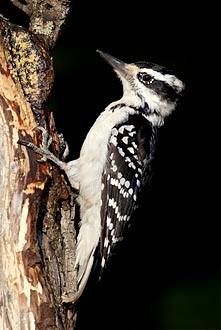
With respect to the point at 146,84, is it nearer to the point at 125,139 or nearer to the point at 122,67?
the point at 122,67

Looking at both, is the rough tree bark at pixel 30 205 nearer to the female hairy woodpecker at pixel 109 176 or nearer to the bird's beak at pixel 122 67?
the female hairy woodpecker at pixel 109 176

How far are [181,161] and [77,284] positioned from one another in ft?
7.29

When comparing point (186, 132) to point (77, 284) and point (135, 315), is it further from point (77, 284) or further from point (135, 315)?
point (77, 284)

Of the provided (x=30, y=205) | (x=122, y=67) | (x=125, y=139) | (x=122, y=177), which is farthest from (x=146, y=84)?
(x=30, y=205)

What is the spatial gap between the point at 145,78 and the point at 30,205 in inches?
53.4

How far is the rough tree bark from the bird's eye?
75 cm

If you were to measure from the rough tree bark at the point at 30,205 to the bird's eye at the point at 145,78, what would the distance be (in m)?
0.75

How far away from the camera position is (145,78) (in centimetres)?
519

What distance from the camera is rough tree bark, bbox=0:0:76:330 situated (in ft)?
13.3

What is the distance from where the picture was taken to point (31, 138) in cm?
429

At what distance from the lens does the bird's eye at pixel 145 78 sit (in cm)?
518

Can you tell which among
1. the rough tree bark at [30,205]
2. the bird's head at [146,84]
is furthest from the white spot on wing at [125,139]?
the rough tree bark at [30,205]

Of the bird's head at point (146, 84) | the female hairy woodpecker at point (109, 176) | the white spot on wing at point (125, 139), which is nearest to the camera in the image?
the female hairy woodpecker at point (109, 176)

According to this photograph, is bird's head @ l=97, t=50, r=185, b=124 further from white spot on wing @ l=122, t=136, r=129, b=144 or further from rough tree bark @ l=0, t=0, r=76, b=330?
rough tree bark @ l=0, t=0, r=76, b=330
